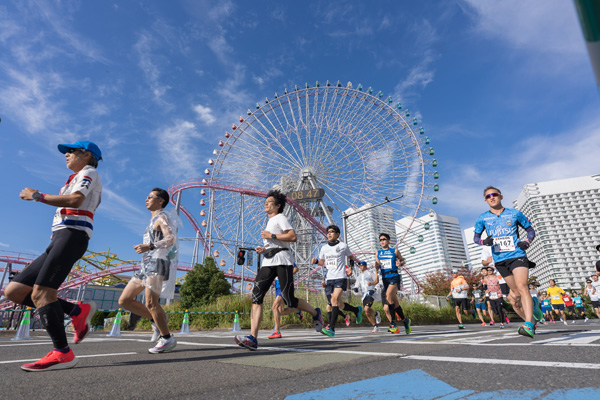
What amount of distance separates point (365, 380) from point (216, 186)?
29.4 metres

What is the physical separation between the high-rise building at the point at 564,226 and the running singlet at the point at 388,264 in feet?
468

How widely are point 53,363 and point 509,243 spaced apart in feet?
15.7

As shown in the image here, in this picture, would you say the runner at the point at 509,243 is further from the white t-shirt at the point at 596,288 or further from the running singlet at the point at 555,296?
the running singlet at the point at 555,296

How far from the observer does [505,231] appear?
4.56m

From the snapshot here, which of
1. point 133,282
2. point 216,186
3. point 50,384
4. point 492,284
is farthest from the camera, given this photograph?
point 216,186

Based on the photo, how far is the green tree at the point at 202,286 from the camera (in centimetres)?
1819

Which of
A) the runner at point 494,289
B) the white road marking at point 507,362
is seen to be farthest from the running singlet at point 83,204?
the runner at point 494,289

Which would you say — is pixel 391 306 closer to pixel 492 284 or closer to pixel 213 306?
pixel 492 284

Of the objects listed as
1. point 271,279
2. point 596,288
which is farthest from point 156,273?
point 596,288

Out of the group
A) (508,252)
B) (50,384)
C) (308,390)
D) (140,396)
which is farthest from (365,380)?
(508,252)

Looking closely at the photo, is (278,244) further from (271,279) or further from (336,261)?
(336,261)

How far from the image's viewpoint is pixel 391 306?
6.38 meters

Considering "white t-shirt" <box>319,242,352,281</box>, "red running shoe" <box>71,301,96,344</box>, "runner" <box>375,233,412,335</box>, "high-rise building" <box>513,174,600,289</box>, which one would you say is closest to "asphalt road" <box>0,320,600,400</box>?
"red running shoe" <box>71,301,96,344</box>

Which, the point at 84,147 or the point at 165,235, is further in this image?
the point at 165,235
